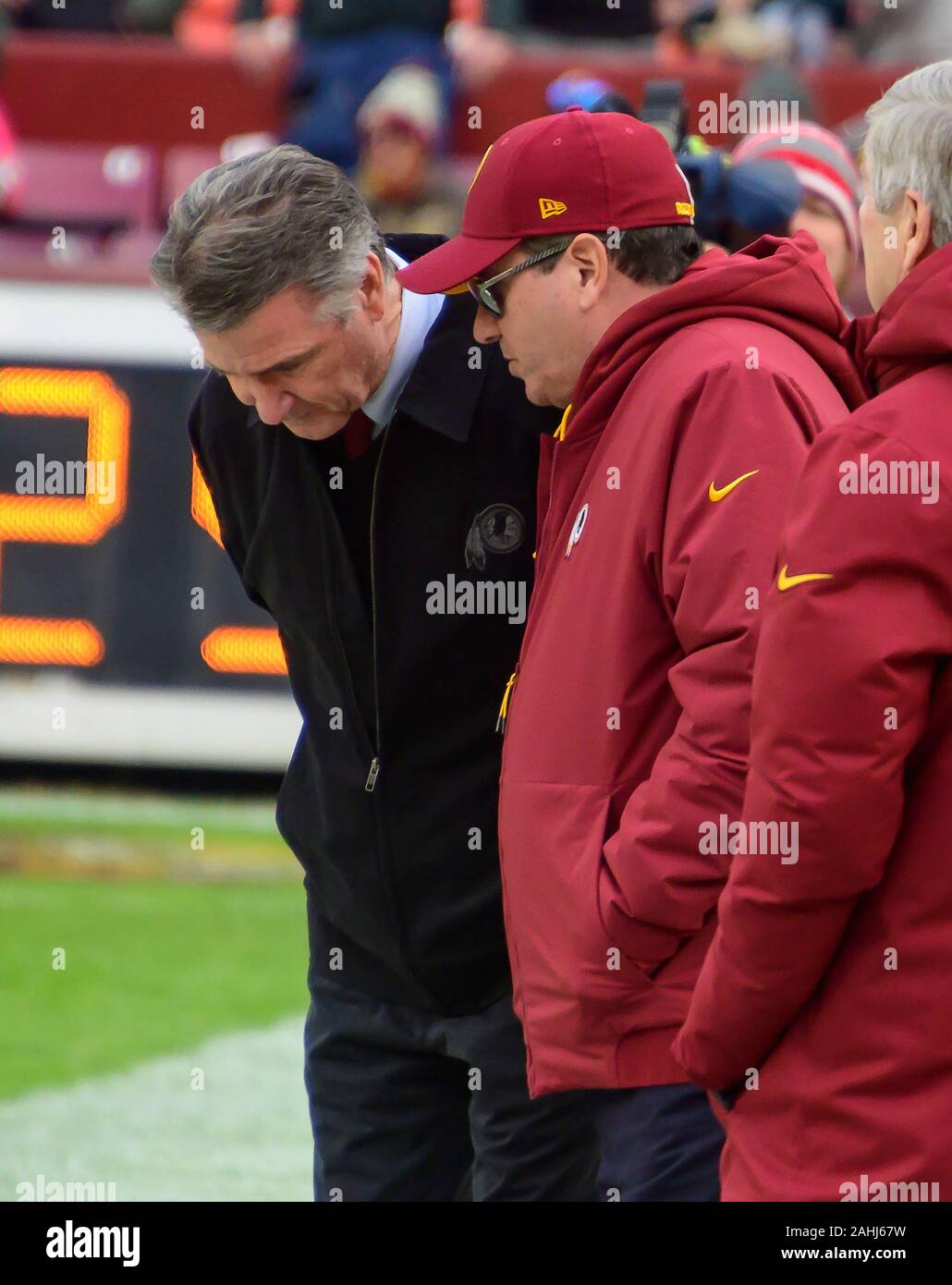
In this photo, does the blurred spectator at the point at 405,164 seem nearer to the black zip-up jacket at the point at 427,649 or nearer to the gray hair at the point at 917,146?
the black zip-up jacket at the point at 427,649

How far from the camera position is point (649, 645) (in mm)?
2055

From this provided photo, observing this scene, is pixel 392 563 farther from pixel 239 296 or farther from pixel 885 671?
pixel 885 671

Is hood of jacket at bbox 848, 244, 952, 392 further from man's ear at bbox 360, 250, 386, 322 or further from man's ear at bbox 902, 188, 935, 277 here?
man's ear at bbox 360, 250, 386, 322

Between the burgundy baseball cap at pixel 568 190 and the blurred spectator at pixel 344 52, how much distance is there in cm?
541

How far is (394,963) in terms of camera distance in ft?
8.38

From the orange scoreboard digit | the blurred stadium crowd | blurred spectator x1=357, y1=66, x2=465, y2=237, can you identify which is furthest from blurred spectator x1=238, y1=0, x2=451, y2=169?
the orange scoreboard digit

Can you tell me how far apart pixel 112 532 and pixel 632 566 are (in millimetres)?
4428

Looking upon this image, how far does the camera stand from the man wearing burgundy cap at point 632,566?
1967 mm

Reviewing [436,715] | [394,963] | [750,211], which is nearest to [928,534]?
[436,715]

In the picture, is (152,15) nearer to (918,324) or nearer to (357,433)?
(357,433)

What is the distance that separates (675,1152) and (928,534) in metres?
0.77

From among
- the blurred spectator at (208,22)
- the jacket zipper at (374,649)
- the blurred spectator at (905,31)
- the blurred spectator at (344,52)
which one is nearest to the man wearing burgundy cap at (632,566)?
the jacket zipper at (374,649)

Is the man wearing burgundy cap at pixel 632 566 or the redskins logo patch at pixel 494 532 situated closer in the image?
the man wearing burgundy cap at pixel 632 566

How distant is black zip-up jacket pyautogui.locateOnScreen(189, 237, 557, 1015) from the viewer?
2.49 m
